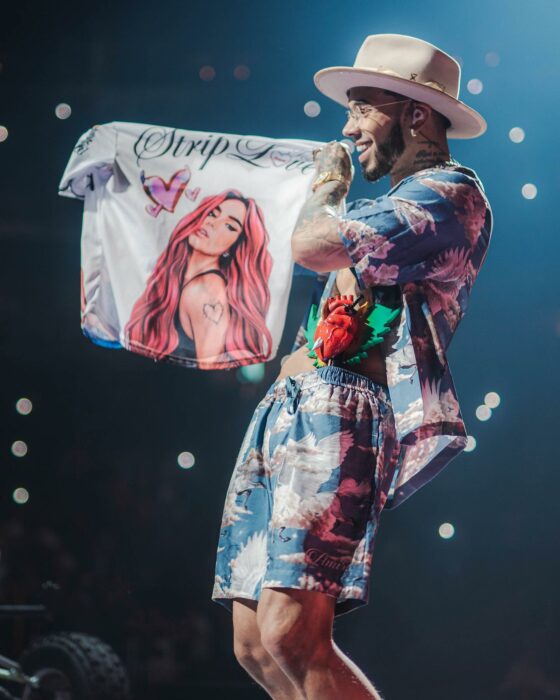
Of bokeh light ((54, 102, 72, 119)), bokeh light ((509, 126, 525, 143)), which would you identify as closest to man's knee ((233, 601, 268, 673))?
bokeh light ((509, 126, 525, 143))

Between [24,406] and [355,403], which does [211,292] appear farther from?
[355,403]

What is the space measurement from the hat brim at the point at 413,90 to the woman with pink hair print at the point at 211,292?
96 centimetres

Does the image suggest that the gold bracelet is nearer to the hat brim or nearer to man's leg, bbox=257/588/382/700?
the hat brim

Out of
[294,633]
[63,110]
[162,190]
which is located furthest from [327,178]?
[63,110]

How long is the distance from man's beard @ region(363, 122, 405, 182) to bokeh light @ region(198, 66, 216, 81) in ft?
6.00

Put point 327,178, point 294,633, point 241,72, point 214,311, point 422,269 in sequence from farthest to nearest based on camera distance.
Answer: point 241,72
point 214,311
point 327,178
point 422,269
point 294,633

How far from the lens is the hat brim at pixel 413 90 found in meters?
1.91

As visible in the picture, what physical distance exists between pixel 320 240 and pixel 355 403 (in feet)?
1.01

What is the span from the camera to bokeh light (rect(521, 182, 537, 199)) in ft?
11.1

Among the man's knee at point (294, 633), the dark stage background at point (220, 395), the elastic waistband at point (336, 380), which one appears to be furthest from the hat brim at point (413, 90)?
the dark stage background at point (220, 395)

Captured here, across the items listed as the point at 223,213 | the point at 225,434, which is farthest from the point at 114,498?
the point at 223,213

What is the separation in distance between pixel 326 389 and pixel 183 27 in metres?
2.33

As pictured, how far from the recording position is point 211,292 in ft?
9.86

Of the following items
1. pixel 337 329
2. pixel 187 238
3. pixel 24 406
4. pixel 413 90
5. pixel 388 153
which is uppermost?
pixel 413 90
